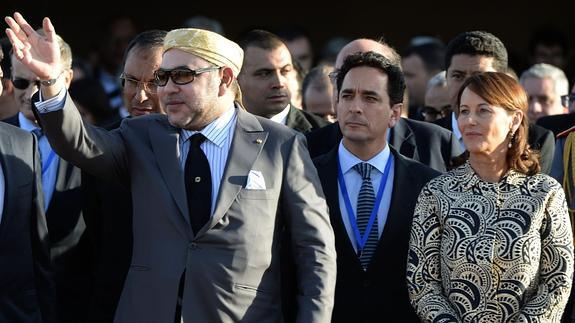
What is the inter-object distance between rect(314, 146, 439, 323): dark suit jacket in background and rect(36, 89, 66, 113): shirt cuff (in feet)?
5.15

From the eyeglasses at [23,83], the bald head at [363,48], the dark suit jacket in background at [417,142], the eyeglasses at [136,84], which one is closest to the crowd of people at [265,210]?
the dark suit jacket in background at [417,142]

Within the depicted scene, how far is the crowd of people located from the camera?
17.1 ft

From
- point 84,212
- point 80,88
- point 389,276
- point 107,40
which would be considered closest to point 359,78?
point 389,276

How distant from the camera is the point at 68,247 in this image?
635 centimetres

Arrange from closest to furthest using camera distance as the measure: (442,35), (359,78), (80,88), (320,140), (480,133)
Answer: (480,133) → (359,78) → (320,140) → (80,88) → (442,35)

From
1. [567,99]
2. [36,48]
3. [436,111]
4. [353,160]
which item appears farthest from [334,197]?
[567,99]

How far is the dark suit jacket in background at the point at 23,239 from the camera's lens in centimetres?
568

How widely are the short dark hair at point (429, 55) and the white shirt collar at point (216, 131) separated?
15.4ft

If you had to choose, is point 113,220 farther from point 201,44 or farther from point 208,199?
point 201,44

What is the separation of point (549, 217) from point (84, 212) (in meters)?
2.40

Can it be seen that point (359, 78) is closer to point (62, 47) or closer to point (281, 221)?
point (281, 221)

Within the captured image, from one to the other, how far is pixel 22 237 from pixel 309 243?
1.41 metres

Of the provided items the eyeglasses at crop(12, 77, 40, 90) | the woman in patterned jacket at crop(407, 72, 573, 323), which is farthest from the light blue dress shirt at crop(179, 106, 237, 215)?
the eyeglasses at crop(12, 77, 40, 90)

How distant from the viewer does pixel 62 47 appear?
7059 millimetres
